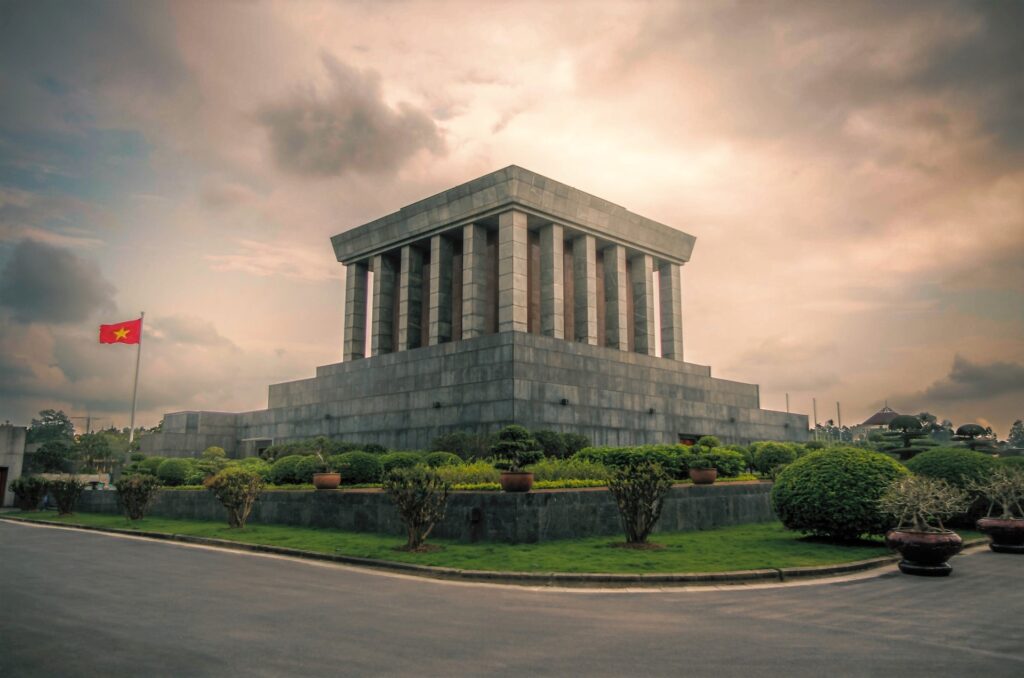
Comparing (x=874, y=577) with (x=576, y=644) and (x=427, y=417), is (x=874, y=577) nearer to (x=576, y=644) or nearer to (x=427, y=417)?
(x=576, y=644)

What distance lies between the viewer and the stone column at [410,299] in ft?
136

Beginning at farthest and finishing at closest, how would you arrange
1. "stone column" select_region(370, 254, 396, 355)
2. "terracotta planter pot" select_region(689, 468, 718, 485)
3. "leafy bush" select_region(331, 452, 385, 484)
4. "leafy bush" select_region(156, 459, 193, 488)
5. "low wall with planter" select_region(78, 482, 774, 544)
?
"stone column" select_region(370, 254, 396, 355)
"leafy bush" select_region(156, 459, 193, 488)
"leafy bush" select_region(331, 452, 385, 484)
"terracotta planter pot" select_region(689, 468, 718, 485)
"low wall with planter" select_region(78, 482, 774, 544)

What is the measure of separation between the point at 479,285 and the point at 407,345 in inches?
256

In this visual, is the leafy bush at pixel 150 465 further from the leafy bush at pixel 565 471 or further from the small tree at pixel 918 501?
the small tree at pixel 918 501

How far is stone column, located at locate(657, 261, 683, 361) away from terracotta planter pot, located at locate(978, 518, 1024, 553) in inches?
1135

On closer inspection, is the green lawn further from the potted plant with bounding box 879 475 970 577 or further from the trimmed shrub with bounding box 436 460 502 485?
the trimmed shrub with bounding box 436 460 502 485

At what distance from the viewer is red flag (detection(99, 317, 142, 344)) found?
160 feet

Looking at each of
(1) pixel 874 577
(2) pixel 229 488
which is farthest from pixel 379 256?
(1) pixel 874 577

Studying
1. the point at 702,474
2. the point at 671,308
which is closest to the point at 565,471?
the point at 702,474

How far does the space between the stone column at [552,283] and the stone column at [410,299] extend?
8533 mm

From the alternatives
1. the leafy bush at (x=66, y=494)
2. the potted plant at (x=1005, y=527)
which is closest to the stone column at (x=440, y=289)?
the leafy bush at (x=66, y=494)

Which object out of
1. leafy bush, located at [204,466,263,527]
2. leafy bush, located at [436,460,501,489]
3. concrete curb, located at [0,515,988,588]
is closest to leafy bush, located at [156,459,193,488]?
leafy bush, located at [204,466,263,527]

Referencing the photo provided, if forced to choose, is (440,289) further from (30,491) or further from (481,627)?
(481,627)

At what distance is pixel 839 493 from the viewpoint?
16.1m
